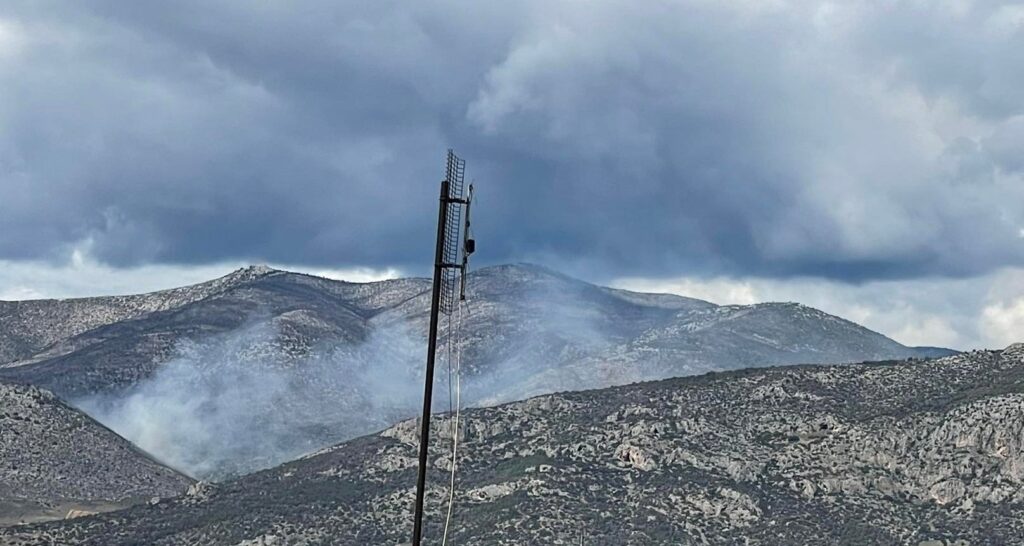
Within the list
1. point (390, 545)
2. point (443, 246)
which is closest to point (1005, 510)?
point (390, 545)

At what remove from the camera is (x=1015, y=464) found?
639 feet

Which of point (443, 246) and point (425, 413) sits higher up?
point (443, 246)

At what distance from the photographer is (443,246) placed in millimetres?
58406

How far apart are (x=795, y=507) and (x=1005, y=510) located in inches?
915

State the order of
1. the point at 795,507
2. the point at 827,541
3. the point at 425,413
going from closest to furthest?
the point at 425,413 < the point at 827,541 < the point at 795,507

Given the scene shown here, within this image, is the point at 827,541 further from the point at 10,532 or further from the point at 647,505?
the point at 10,532

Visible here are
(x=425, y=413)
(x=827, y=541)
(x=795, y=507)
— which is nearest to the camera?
(x=425, y=413)

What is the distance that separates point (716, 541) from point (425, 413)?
129m

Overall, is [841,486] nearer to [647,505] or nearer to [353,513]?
[647,505]

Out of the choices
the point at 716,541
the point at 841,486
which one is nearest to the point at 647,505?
the point at 716,541

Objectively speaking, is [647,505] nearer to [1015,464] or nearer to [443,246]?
[1015,464]

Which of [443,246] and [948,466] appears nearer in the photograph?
[443,246]

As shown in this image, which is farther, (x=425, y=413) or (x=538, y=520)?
(x=538, y=520)

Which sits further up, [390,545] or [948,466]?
[948,466]
